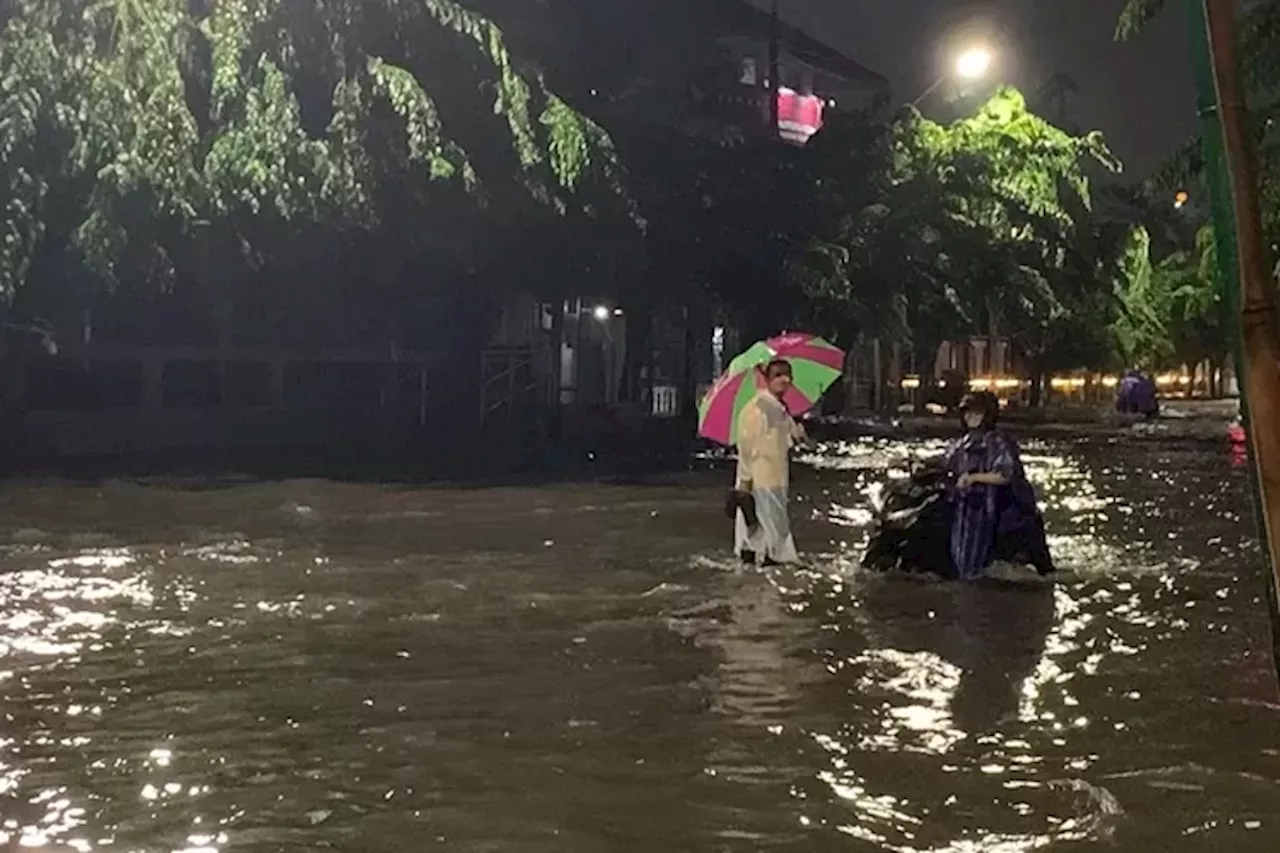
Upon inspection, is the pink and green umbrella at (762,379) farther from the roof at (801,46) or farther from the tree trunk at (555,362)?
the roof at (801,46)

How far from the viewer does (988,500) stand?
11.9 meters

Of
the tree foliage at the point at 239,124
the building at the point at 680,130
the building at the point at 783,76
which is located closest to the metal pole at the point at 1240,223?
the tree foliage at the point at 239,124

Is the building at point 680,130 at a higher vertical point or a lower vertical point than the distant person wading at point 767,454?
higher

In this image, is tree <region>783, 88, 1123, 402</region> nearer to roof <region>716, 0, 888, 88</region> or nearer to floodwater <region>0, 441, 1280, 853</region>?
roof <region>716, 0, 888, 88</region>

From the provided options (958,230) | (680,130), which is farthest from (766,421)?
(958,230)

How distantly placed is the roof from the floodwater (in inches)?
1352

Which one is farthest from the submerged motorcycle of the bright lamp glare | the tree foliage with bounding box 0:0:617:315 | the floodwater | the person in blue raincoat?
the bright lamp glare

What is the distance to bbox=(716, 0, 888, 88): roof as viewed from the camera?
159ft

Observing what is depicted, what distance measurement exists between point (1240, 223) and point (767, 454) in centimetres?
925

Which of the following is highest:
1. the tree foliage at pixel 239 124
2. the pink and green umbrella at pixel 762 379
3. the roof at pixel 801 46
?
the roof at pixel 801 46

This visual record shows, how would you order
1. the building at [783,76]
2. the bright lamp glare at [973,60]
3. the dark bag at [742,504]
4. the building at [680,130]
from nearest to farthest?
the dark bag at [742,504] → the building at [680,130] → the bright lamp glare at [973,60] → the building at [783,76]

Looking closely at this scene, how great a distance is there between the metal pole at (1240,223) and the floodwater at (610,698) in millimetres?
2991

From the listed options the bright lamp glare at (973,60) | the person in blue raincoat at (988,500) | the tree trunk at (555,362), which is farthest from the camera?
the bright lamp glare at (973,60)

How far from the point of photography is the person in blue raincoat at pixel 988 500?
1172cm
